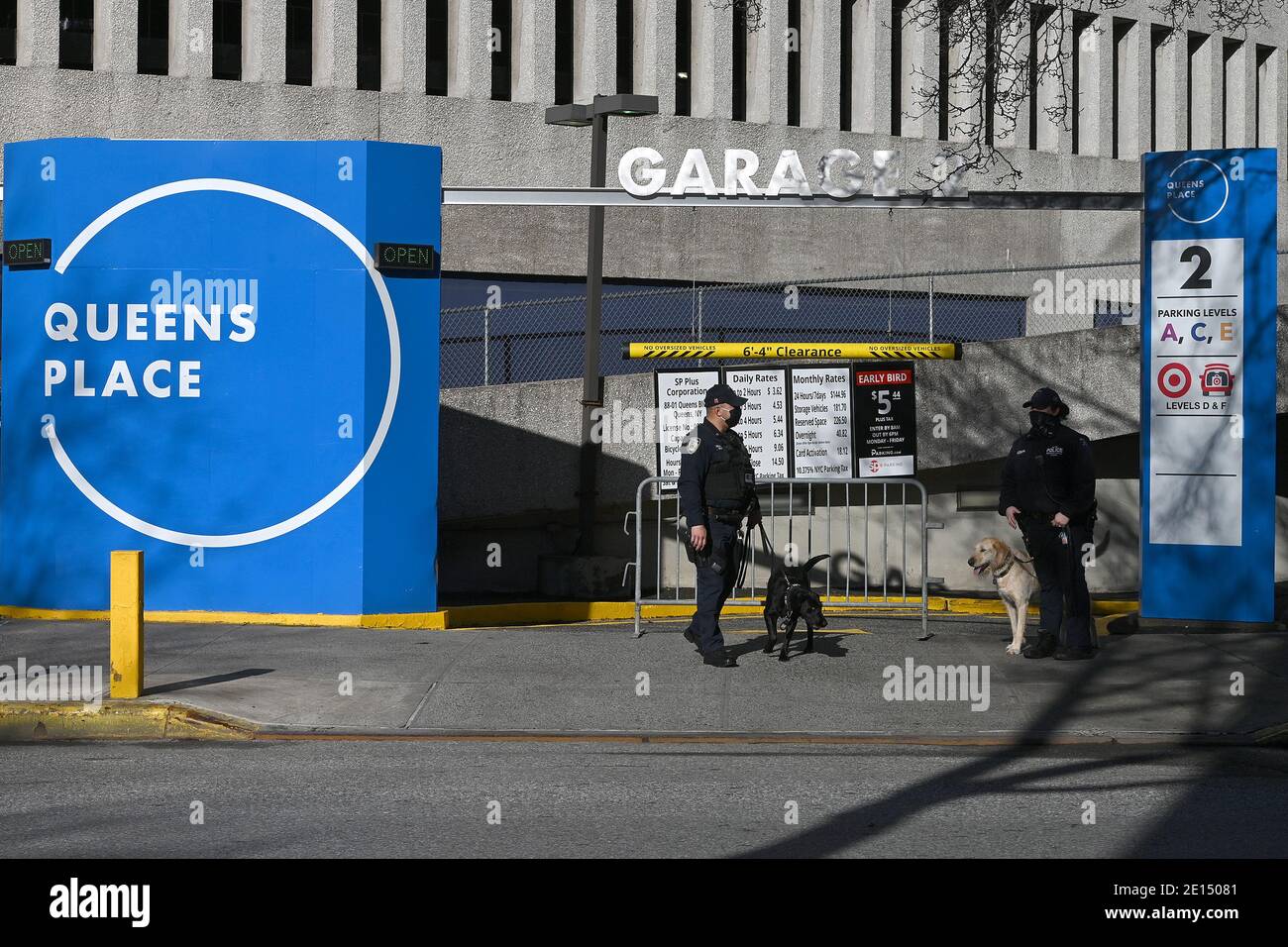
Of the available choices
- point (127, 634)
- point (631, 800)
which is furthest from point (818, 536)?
point (631, 800)

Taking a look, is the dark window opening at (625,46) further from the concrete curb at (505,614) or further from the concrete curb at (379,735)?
the concrete curb at (379,735)

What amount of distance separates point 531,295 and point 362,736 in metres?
16.5

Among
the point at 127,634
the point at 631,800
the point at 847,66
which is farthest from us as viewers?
the point at 847,66

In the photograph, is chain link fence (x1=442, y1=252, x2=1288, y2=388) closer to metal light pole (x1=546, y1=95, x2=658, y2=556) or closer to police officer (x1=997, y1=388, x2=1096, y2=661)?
metal light pole (x1=546, y1=95, x2=658, y2=556)

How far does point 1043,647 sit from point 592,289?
6.95 metres

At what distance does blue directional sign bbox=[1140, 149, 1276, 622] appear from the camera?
12664mm

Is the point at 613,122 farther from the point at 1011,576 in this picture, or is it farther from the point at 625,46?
the point at 1011,576

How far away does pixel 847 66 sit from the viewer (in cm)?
2845

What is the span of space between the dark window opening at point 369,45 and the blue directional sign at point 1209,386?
49.4 feet

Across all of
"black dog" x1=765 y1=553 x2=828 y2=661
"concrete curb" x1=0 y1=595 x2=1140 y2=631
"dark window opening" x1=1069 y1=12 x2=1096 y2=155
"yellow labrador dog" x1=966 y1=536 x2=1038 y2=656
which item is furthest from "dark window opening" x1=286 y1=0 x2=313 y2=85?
"yellow labrador dog" x1=966 y1=536 x2=1038 y2=656

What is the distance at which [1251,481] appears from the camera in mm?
12734

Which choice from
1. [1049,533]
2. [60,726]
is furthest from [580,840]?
[1049,533]

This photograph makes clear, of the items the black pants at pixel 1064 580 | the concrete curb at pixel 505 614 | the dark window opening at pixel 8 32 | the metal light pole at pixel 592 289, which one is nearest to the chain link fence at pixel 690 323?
the metal light pole at pixel 592 289
